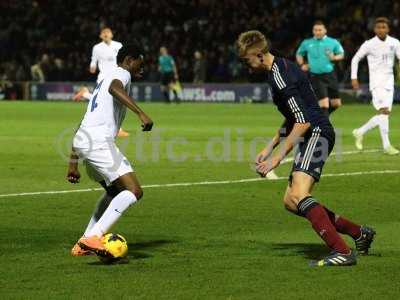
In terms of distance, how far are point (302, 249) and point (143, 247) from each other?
4.58 ft

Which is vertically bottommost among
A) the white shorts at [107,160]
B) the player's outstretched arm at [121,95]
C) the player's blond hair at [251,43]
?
the white shorts at [107,160]

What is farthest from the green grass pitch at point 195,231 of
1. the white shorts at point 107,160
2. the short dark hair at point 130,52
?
the short dark hair at point 130,52

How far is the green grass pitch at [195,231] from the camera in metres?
7.95

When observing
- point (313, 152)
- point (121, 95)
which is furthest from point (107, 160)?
point (313, 152)

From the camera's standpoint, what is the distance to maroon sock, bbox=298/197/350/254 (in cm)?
880

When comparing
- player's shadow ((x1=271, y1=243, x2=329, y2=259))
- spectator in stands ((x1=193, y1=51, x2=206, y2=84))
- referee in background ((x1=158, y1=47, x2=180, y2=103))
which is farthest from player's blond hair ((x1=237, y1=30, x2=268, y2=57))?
spectator in stands ((x1=193, y1=51, x2=206, y2=84))

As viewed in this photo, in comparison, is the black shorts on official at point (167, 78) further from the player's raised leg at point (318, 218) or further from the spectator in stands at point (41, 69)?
the player's raised leg at point (318, 218)

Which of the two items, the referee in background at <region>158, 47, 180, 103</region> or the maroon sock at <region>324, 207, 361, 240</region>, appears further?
the referee in background at <region>158, 47, 180, 103</region>

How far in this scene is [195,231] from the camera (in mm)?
10852

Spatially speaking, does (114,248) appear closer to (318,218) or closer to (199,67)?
(318,218)

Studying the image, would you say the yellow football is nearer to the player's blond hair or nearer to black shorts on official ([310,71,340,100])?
the player's blond hair

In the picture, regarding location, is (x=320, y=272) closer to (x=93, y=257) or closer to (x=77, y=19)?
(x=93, y=257)

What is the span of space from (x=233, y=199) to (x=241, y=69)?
100 feet

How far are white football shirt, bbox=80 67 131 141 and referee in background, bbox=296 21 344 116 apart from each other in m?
10.7
